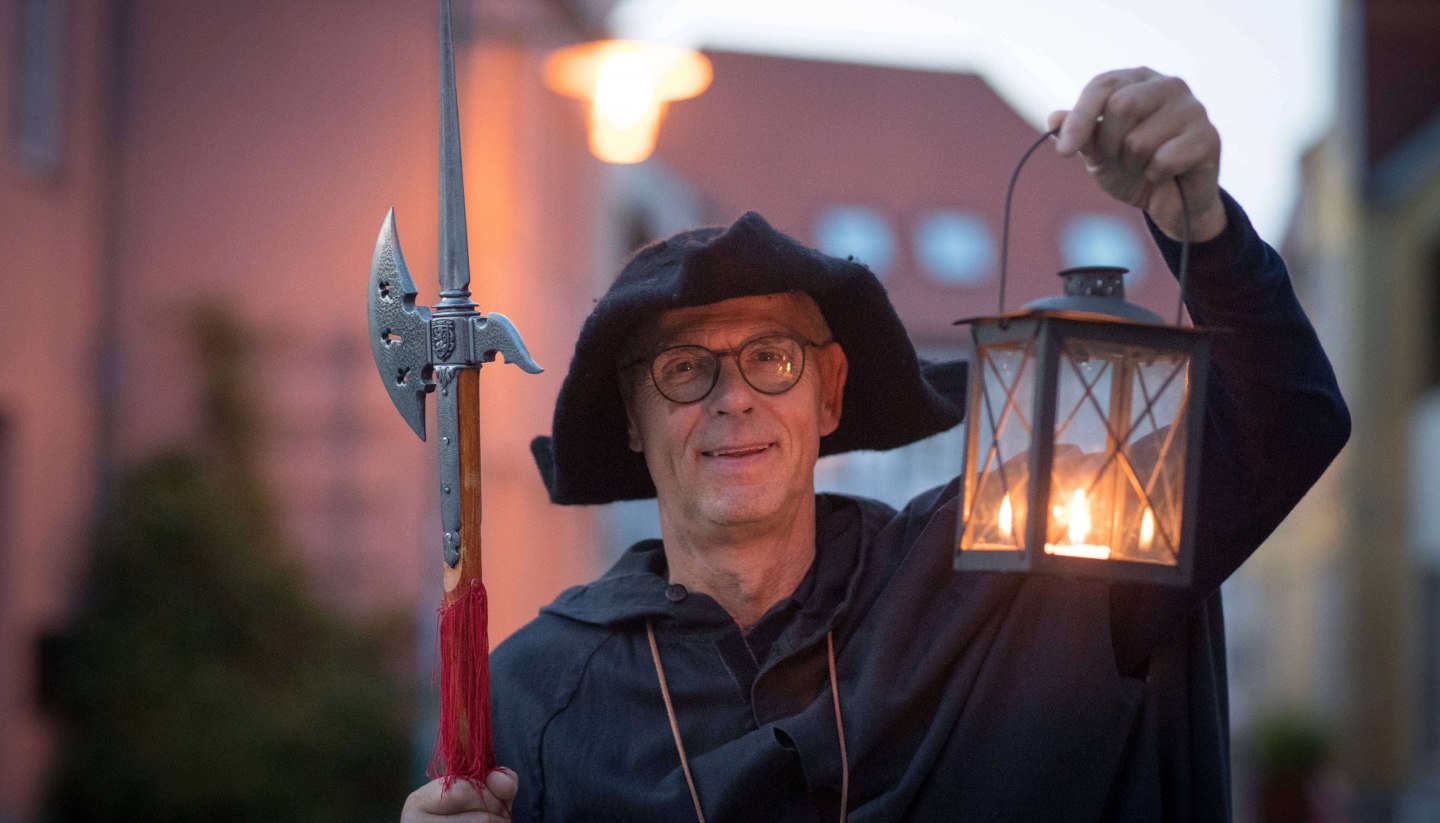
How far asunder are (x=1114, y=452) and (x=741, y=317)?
98cm

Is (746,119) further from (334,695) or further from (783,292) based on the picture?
(783,292)

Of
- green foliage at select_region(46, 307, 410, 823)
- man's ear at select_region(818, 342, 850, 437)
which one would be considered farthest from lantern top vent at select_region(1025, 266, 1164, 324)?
green foliage at select_region(46, 307, 410, 823)

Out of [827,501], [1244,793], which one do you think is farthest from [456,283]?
[1244,793]

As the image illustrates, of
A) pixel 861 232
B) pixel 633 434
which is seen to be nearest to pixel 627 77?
pixel 633 434

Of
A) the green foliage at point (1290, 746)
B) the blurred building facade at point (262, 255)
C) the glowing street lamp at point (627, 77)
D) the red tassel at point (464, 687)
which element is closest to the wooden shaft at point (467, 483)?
the red tassel at point (464, 687)

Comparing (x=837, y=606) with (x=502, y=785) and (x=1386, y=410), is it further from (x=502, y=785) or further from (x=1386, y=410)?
(x=1386, y=410)

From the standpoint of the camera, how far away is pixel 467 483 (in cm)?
277

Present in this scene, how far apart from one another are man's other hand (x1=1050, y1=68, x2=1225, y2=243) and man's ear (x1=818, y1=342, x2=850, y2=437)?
1002 millimetres

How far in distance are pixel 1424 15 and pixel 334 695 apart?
51.9 ft

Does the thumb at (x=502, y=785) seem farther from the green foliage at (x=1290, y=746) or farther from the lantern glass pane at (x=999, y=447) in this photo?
the green foliage at (x=1290, y=746)

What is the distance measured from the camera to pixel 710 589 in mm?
3172

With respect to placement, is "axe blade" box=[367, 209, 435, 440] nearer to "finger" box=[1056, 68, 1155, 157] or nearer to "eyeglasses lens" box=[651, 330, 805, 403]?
"eyeglasses lens" box=[651, 330, 805, 403]

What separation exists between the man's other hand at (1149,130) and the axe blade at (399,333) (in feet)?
3.47

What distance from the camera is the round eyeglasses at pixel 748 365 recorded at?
10.1ft
